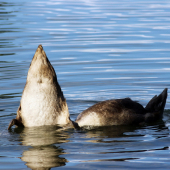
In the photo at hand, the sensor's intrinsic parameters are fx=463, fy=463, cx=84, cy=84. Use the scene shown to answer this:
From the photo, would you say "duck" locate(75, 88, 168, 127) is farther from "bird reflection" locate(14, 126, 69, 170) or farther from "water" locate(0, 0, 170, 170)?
"bird reflection" locate(14, 126, 69, 170)

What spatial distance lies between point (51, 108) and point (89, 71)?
17.0 feet

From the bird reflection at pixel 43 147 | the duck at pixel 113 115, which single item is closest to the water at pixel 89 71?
the bird reflection at pixel 43 147

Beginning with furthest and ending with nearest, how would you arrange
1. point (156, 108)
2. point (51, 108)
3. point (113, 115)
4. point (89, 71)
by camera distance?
point (89, 71), point (156, 108), point (113, 115), point (51, 108)

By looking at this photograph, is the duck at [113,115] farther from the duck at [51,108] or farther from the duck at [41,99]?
the duck at [41,99]

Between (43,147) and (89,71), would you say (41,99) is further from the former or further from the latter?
(89,71)

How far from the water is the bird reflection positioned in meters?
0.02

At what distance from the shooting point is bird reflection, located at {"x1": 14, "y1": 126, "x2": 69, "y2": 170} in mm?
7034

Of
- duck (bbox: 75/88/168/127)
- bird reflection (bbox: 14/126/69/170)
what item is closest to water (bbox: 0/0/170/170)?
bird reflection (bbox: 14/126/69/170)

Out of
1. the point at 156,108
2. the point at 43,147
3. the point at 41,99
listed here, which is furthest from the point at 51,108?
the point at 156,108

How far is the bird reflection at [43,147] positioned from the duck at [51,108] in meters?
0.16

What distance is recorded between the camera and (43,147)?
25.7 ft

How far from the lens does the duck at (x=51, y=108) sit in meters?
8.42

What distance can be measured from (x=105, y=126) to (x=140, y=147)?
56.3 inches

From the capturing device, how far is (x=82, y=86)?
12266mm
